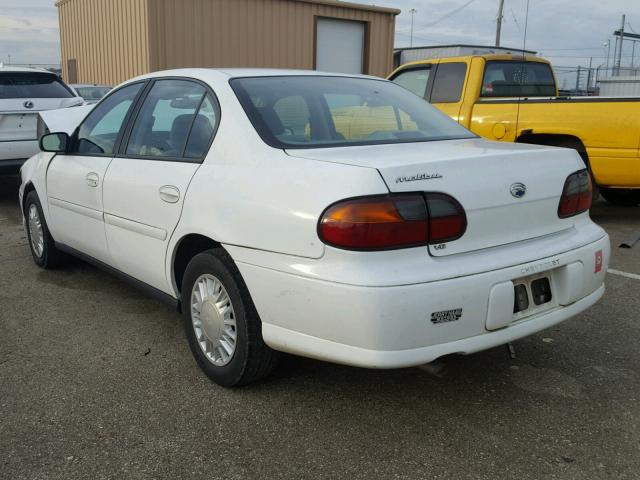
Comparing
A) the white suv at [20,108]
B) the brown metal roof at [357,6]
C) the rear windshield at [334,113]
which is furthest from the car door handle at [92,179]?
the brown metal roof at [357,6]

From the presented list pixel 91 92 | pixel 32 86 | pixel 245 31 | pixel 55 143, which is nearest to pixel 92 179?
pixel 55 143

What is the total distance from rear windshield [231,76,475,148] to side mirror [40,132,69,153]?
5.41 ft

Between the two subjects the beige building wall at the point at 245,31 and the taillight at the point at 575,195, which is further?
the beige building wall at the point at 245,31

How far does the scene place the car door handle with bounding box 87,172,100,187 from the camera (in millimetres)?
3879

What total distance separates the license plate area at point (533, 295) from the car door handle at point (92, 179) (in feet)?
8.22

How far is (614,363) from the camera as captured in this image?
3.37m

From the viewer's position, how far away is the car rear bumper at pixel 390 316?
235 cm

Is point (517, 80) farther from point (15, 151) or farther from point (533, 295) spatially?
point (15, 151)

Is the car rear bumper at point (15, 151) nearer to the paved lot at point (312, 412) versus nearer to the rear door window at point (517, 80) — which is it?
the paved lot at point (312, 412)

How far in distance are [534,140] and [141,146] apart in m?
4.58

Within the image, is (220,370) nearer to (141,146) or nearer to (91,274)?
(141,146)

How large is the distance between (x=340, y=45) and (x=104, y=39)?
7006 millimetres

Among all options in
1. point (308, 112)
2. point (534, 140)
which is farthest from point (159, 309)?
point (534, 140)

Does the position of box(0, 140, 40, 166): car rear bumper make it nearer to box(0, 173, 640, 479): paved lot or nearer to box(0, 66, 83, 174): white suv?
box(0, 66, 83, 174): white suv
